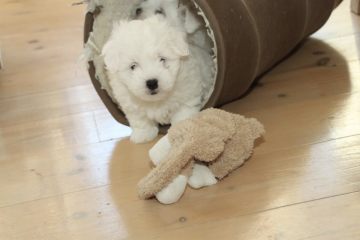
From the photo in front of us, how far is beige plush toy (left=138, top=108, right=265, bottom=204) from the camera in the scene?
167 cm

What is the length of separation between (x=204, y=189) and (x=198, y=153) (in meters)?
0.15

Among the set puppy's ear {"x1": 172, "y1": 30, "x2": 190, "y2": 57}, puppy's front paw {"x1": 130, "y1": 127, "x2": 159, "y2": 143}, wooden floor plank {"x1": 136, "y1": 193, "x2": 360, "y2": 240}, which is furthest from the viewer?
puppy's front paw {"x1": 130, "y1": 127, "x2": 159, "y2": 143}

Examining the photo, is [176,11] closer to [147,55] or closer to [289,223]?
[147,55]

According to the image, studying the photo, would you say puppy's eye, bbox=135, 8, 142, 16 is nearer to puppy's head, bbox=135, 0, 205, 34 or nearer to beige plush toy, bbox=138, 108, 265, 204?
puppy's head, bbox=135, 0, 205, 34

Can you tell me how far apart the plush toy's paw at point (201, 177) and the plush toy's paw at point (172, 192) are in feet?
0.21

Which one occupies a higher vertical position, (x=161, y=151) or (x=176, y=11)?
(x=176, y=11)

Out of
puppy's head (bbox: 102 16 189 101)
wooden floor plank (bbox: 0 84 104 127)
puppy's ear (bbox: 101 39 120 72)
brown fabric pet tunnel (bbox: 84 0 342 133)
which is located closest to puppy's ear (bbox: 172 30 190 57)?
puppy's head (bbox: 102 16 189 101)

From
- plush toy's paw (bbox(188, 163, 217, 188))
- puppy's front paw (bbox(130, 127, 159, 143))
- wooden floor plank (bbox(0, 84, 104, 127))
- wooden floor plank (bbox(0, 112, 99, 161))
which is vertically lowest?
wooden floor plank (bbox(0, 84, 104, 127))

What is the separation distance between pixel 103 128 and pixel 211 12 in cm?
82

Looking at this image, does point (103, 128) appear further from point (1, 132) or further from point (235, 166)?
point (235, 166)

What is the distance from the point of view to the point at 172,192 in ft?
5.50

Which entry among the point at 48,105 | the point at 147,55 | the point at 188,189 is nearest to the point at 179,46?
the point at 147,55

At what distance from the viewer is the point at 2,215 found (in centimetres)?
175

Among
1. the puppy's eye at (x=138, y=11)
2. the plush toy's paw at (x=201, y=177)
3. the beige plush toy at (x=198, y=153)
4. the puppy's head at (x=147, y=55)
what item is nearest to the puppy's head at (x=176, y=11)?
the puppy's eye at (x=138, y=11)
